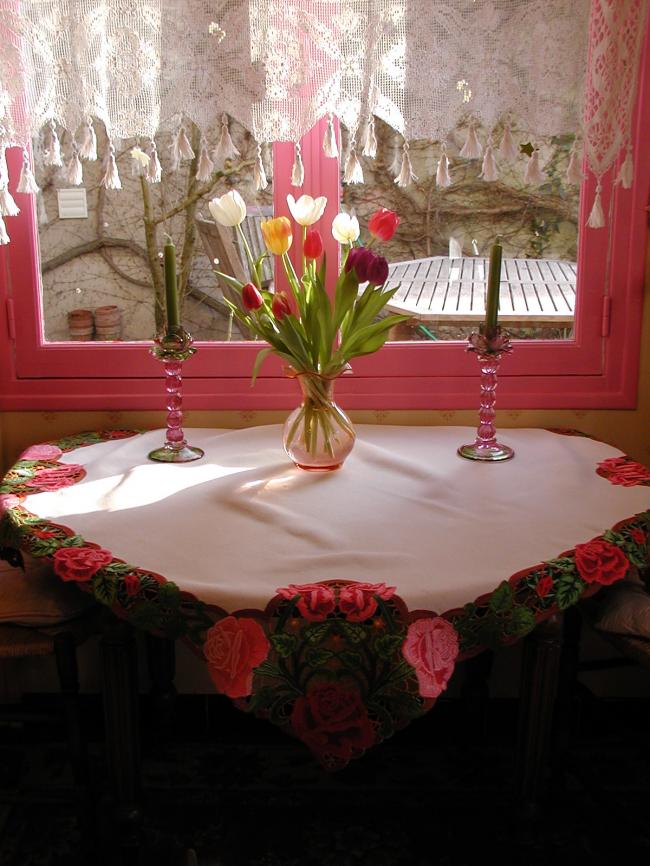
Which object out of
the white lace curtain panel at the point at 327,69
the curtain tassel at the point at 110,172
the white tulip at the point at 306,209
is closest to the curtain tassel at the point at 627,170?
the white lace curtain panel at the point at 327,69

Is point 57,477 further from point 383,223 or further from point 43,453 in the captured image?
point 383,223

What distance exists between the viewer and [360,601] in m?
1.25

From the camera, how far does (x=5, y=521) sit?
152cm

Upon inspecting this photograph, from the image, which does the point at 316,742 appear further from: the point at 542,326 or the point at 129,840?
the point at 542,326

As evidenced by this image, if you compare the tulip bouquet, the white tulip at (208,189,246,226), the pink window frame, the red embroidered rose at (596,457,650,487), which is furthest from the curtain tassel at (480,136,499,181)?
the red embroidered rose at (596,457,650,487)

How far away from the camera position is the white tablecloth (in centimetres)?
133

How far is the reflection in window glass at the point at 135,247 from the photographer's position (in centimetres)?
203

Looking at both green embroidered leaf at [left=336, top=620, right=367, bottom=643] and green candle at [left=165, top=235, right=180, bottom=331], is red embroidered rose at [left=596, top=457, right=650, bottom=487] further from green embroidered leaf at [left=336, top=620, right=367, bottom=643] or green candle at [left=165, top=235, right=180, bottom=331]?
green candle at [left=165, top=235, right=180, bottom=331]

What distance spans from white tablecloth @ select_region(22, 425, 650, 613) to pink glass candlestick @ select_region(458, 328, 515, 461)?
35 mm

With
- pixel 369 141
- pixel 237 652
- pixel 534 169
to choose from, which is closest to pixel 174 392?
pixel 369 141

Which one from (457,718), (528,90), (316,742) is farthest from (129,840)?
(528,90)

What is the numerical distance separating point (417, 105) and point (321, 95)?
0.20 m

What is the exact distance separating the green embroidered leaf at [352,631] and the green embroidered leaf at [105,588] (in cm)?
34

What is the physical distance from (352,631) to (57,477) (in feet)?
2.52
